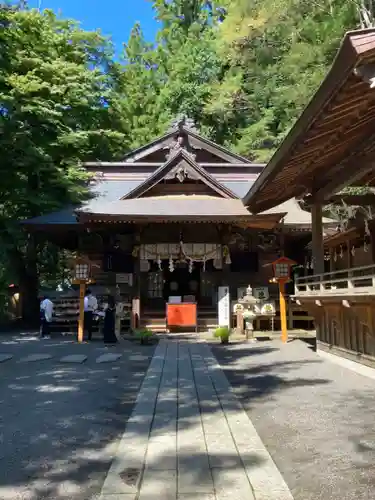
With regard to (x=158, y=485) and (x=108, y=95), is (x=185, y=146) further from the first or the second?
(x=158, y=485)

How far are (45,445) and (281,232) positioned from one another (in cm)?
1497

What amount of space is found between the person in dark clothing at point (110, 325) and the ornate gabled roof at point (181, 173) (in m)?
5.47

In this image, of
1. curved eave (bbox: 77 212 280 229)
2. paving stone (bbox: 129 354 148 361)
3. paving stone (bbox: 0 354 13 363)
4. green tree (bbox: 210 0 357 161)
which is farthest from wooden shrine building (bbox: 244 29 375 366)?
green tree (bbox: 210 0 357 161)

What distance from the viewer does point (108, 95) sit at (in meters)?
23.8

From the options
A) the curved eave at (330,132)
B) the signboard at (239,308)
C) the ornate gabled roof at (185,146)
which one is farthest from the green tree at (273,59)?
the curved eave at (330,132)

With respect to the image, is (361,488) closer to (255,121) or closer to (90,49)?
(90,49)

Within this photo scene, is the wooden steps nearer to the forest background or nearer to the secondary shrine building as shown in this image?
the secondary shrine building

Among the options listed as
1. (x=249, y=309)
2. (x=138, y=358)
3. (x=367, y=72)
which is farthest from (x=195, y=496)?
(x=249, y=309)

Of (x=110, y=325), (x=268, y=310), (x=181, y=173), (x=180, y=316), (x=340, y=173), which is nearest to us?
(x=340, y=173)

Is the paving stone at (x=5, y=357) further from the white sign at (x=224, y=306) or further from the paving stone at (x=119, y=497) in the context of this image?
the paving stone at (x=119, y=497)

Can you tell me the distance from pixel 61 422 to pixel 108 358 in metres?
5.43

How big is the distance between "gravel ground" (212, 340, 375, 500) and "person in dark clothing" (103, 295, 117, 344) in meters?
4.87

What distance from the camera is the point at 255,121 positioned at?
32281mm

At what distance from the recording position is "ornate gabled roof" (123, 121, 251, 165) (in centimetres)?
2416
